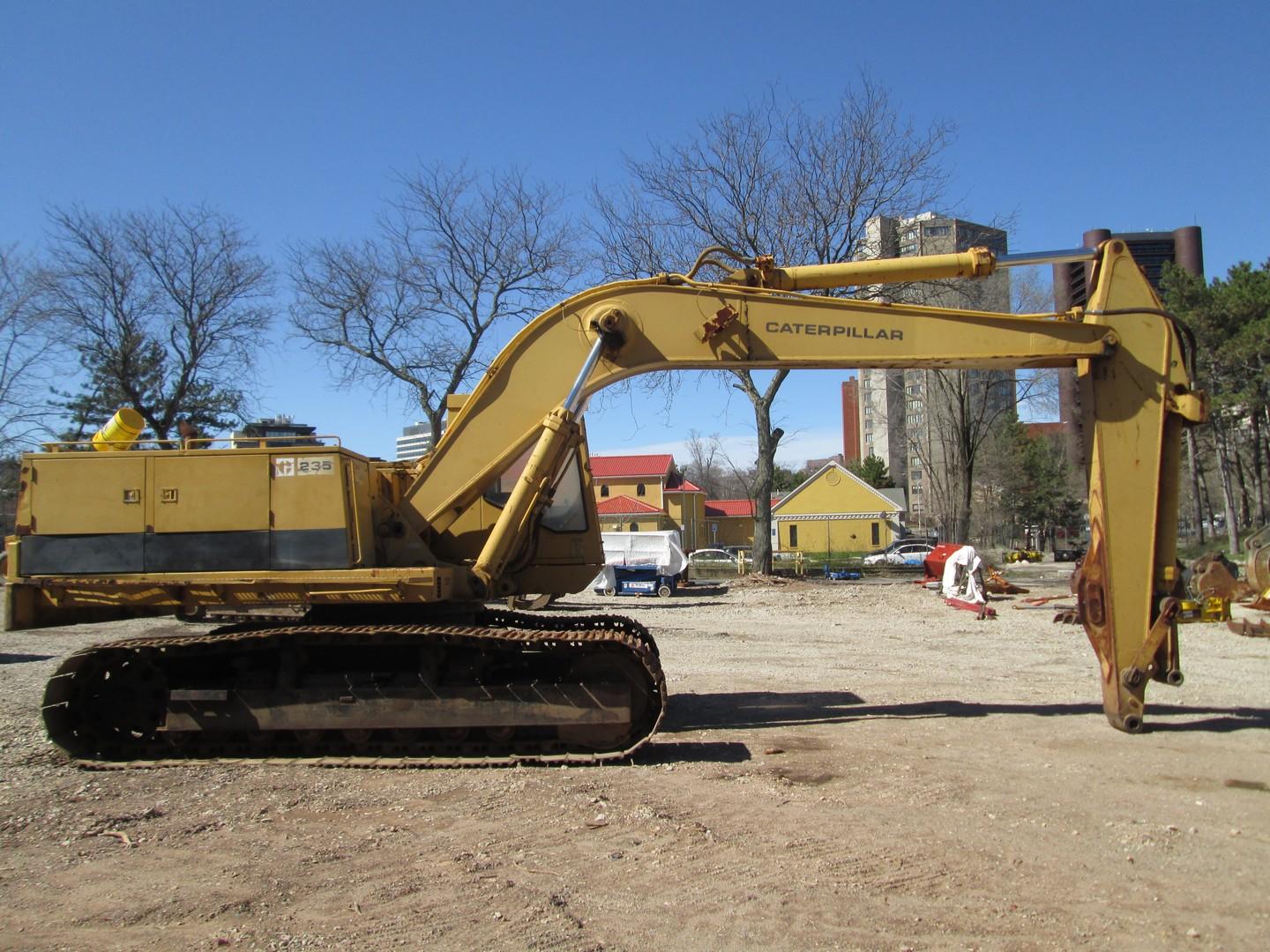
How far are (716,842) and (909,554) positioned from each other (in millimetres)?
47053

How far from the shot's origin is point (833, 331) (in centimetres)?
808

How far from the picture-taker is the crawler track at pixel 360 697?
7.39 metres

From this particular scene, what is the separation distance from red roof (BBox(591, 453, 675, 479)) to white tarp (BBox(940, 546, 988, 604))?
4289 centimetres

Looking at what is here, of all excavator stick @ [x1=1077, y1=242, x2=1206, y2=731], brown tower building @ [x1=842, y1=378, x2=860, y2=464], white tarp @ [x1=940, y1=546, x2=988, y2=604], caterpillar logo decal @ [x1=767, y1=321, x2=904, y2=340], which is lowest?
white tarp @ [x1=940, y1=546, x2=988, y2=604]

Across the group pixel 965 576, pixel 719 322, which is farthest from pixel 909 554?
pixel 719 322

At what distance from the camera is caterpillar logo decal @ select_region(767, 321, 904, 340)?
8.00 metres

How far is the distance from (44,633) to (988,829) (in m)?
18.1

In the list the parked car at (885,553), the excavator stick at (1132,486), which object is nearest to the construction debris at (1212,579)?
the excavator stick at (1132,486)

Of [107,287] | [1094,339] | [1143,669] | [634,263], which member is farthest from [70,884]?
[107,287]

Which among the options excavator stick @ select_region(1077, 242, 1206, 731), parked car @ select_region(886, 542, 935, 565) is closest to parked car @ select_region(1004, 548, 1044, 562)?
parked car @ select_region(886, 542, 935, 565)

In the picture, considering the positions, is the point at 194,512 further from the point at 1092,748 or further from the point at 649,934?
the point at 1092,748

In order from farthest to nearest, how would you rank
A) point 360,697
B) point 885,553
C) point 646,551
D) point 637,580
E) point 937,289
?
point 885,553 < point 937,289 < point 646,551 < point 637,580 < point 360,697

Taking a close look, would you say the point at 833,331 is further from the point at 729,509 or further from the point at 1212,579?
the point at 729,509

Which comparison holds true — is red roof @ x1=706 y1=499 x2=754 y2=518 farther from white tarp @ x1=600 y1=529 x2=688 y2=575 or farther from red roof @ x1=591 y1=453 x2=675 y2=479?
white tarp @ x1=600 y1=529 x2=688 y2=575
